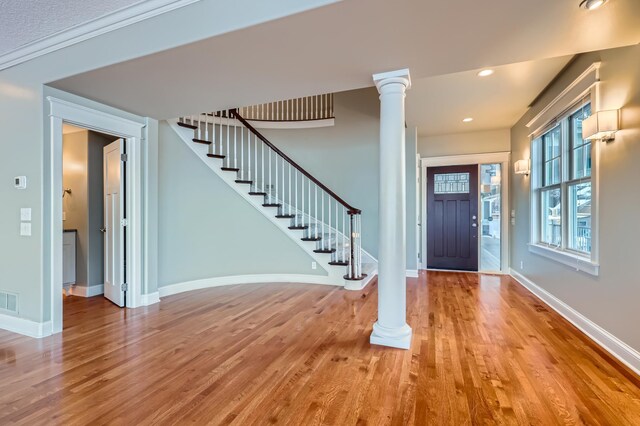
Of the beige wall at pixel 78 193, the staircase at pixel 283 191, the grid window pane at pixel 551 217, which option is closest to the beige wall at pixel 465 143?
the grid window pane at pixel 551 217

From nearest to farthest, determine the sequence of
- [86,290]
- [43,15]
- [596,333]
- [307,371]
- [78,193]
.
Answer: [307,371] < [43,15] < [596,333] < [86,290] < [78,193]

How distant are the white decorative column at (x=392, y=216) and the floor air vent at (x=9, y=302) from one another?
3545 millimetres

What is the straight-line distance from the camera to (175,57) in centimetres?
240

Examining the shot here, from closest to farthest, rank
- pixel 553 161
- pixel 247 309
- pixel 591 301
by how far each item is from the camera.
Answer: pixel 591 301
pixel 247 309
pixel 553 161

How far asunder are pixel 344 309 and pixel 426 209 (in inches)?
132

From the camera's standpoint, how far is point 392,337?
8.93ft

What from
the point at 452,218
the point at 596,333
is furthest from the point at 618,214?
the point at 452,218

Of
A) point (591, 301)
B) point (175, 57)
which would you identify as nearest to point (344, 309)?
point (591, 301)

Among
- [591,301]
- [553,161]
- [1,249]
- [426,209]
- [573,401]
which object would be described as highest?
[553,161]

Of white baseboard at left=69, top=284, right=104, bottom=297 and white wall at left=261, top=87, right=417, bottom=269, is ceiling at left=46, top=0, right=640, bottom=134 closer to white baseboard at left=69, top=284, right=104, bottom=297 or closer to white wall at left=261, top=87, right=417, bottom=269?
white wall at left=261, top=87, right=417, bottom=269

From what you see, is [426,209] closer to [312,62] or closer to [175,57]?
[312,62]

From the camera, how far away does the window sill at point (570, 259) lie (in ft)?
9.52

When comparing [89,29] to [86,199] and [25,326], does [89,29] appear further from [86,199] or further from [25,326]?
[25,326]

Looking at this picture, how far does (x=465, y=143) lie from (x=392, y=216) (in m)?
3.97
